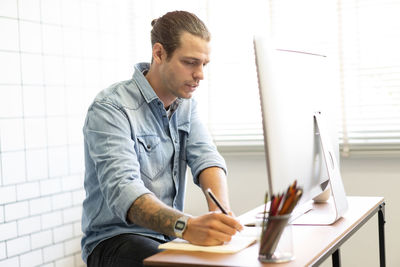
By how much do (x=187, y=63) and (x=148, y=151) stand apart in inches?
13.6

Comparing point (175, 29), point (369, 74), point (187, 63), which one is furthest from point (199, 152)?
point (369, 74)

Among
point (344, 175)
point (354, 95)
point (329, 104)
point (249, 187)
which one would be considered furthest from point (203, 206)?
point (329, 104)

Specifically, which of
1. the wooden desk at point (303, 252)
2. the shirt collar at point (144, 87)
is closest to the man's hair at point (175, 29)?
the shirt collar at point (144, 87)

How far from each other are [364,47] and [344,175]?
0.76 metres

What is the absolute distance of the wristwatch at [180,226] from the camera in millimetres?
1697

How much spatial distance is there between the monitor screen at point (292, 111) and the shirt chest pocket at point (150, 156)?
581 mm

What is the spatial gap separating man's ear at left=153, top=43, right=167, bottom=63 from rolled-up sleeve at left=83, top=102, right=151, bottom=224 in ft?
0.91

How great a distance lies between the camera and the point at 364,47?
3.55m

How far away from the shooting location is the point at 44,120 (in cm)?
322

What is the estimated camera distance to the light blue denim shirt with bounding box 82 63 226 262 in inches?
75.2

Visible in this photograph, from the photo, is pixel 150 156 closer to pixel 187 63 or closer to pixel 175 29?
pixel 187 63

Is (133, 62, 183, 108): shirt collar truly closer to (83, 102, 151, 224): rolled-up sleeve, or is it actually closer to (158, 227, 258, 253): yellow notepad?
(83, 102, 151, 224): rolled-up sleeve

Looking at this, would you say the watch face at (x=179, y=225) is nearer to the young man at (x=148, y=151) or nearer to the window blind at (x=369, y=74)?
the young man at (x=148, y=151)

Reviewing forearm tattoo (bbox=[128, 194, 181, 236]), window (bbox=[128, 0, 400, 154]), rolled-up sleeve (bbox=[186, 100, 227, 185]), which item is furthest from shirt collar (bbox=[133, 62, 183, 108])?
window (bbox=[128, 0, 400, 154])
